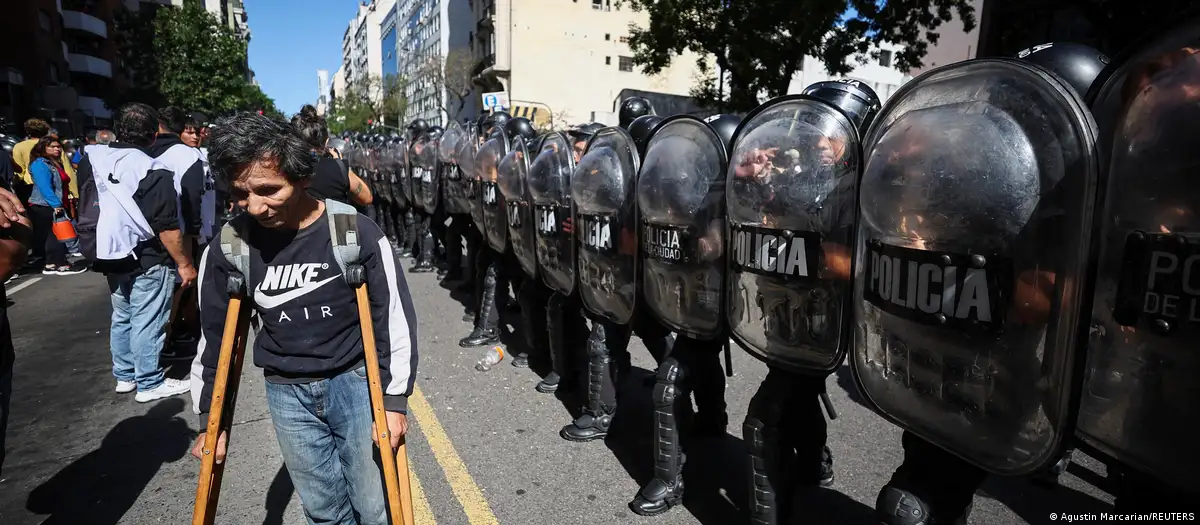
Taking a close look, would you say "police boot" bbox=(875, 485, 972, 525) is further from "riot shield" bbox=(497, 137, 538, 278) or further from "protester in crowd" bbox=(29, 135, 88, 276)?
"protester in crowd" bbox=(29, 135, 88, 276)

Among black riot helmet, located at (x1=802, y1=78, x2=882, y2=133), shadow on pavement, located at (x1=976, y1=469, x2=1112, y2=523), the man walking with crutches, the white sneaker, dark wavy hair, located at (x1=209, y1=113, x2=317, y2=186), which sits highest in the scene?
black riot helmet, located at (x1=802, y1=78, x2=882, y2=133)

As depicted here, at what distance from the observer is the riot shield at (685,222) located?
9.36 feet

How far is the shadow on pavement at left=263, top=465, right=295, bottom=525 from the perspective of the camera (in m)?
3.13

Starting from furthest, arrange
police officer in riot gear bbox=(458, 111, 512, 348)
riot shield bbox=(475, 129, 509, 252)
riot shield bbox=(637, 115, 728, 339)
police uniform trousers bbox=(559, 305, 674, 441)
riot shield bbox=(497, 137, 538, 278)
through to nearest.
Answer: police officer in riot gear bbox=(458, 111, 512, 348) < riot shield bbox=(475, 129, 509, 252) < riot shield bbox=(497, 137, 538, 278) < police uniform trousers bbox=(559, 305, 674, 441) < riot shield bbox=(637, 115, 728, 339)

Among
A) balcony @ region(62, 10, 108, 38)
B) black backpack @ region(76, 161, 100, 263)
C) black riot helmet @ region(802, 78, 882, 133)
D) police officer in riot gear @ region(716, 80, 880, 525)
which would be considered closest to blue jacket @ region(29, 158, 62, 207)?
black backpack @ region(76, 161, 100, 263)

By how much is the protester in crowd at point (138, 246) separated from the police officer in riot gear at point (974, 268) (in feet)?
14.6

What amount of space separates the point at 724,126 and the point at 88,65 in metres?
49.7

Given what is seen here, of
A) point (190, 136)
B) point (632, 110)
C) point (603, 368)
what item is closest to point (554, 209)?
point (603, 368)

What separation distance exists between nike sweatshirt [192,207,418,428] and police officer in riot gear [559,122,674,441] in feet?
4.71

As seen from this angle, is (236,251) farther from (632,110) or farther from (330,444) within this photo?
(632,110)

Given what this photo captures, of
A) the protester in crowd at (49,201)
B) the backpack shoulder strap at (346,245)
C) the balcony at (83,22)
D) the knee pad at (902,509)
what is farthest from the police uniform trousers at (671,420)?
the balcony at (83,22)

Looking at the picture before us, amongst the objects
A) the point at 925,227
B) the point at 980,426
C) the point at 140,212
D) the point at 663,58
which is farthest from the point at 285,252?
the point at 663,58

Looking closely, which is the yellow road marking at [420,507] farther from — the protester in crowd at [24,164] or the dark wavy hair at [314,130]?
the protester in crowd at [24,164]

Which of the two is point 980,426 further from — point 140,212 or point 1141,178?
point 140,212
